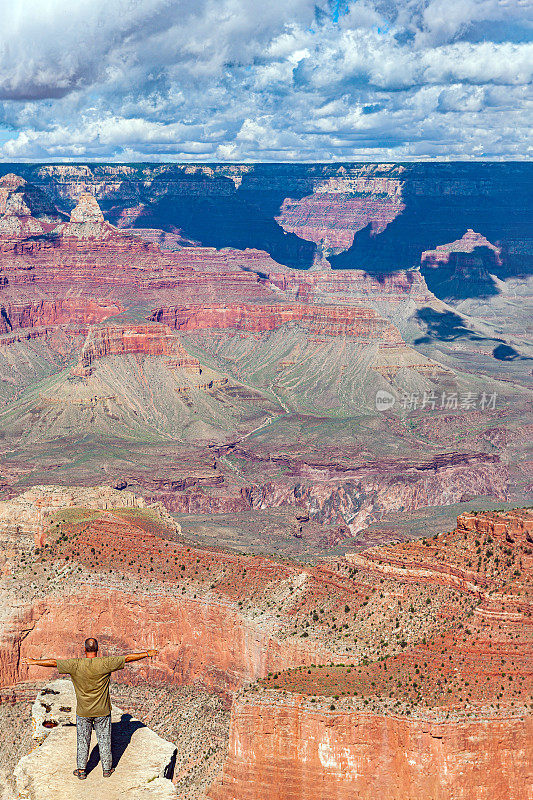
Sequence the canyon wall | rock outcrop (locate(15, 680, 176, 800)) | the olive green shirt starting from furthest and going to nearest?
1. the canyon wall
2. the olive green shirt
3. rock outcrop (locate(15, 680, 176, 800))

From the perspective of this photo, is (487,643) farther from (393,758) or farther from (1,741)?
(1,741)

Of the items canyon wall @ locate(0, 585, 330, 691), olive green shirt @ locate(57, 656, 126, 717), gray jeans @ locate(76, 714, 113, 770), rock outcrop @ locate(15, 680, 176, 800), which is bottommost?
canyon wall @ locate(0, 585, 330, 691)

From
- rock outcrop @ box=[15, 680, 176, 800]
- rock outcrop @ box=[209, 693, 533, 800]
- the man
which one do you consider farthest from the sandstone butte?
the man

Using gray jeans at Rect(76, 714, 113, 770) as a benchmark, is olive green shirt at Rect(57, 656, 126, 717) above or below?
above

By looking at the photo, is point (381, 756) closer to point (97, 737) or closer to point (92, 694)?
point (97, 737)

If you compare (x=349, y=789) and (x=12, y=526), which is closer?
(x=349, y=789)

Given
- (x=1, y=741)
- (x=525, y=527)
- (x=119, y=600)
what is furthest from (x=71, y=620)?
(x=525, y=527)

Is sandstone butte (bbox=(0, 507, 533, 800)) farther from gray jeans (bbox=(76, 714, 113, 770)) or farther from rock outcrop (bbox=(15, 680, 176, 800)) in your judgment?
gray jeans (bbox=(76, 714, 113, 770))
